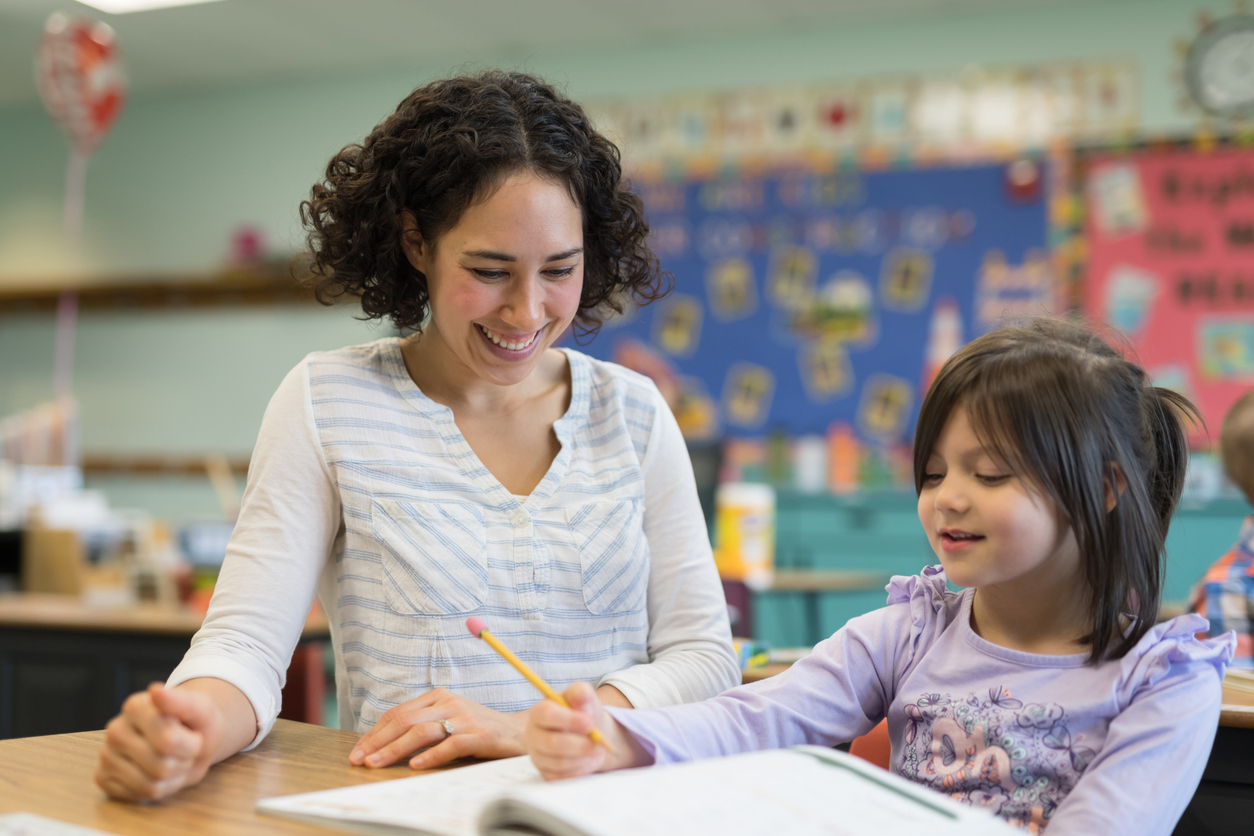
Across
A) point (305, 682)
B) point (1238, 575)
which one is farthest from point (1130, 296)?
point (305, 682)

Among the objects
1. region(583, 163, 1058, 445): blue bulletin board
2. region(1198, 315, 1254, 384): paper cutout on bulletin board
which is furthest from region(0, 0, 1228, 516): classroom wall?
region(1198, 315, 1254, 384): paper cutout on bulletin board

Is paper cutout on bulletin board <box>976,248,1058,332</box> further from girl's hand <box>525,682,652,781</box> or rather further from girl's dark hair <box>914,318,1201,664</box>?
girl's hand <box>525,682,652,781</box>

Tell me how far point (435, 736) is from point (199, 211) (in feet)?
18.5

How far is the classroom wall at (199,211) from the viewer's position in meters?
5.18

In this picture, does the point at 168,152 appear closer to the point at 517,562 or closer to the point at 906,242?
the point at 906,242

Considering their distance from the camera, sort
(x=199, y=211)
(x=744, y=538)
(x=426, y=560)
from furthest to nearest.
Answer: (x=199, y=211) → (x=744, y=538) → (x=426, y=560)

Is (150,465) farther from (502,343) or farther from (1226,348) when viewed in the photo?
(502,343)

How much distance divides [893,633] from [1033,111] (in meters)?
4.06

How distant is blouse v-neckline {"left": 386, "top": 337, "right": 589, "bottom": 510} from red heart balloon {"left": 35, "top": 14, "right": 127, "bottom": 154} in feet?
12.2

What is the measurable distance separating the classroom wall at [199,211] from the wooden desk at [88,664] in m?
2.85

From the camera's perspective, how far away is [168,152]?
6070 mm

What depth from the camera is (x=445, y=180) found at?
3.94ft

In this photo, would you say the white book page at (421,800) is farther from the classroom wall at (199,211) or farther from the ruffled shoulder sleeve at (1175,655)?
the classroom wall at (199,211)

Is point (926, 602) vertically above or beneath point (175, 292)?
beneath
